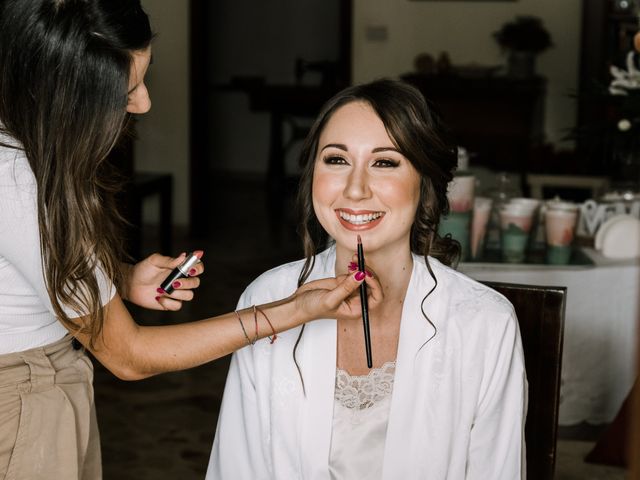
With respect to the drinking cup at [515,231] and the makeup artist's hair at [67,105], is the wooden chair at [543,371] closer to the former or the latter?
the makeup artist's hair at [67,105]

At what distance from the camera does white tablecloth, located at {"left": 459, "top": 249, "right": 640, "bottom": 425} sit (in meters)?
3.06

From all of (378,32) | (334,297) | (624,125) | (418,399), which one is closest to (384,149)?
(334,297)

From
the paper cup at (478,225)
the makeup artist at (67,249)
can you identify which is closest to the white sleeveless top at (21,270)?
the makeup artist at (67,249)

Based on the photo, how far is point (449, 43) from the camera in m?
7.11

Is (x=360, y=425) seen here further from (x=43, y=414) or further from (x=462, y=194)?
(x=462, y=194)

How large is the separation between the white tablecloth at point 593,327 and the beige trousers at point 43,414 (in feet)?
5.43

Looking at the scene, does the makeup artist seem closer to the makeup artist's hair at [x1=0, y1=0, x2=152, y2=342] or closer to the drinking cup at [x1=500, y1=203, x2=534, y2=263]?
the makeup artist's hair at [x1=0, y1=0, x2=152, y2=342]

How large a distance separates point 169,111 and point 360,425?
5.28 m

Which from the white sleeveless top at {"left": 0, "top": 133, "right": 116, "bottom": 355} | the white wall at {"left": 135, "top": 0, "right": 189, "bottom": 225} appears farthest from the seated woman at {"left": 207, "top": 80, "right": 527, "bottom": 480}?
the white wall at {"left": 135, "top": 0, "right": 189, "bottom": 225}

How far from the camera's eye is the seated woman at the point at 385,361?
5.61 feet

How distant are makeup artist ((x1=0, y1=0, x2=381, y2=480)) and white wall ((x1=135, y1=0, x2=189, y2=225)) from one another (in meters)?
5.09

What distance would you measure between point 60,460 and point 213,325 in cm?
32

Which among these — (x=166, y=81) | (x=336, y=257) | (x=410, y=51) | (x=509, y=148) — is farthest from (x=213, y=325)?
(x=410, y=51)

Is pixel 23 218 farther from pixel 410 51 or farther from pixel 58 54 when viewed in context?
pixel 410 51
